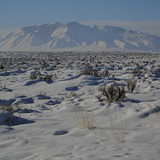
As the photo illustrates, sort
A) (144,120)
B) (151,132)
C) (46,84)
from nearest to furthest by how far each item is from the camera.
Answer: (151,132) < (144,120) < (46,84)

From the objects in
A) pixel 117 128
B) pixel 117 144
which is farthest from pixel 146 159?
pixel 117 128

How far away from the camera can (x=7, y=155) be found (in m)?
2.14

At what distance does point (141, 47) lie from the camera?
162250 millimetres

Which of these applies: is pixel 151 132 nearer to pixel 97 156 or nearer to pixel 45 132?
pixel 97 156

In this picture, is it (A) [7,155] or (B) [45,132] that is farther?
(B) [45,132]

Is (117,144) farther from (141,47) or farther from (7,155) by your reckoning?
(141,47)

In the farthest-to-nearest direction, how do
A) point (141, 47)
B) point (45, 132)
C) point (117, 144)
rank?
point (141, 47)
point (45, 132)
point (117, 144)

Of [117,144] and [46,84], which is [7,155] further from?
[46,84]

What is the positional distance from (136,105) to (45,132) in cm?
217

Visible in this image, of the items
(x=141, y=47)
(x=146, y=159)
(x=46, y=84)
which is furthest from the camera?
(x=141, y=47)

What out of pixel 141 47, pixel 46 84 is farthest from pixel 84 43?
pixel 46 84

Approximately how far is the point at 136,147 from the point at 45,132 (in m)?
1.31

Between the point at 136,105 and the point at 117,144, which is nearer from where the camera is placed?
Answer: the point at 117,144

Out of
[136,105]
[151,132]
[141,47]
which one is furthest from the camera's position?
[141,47]
